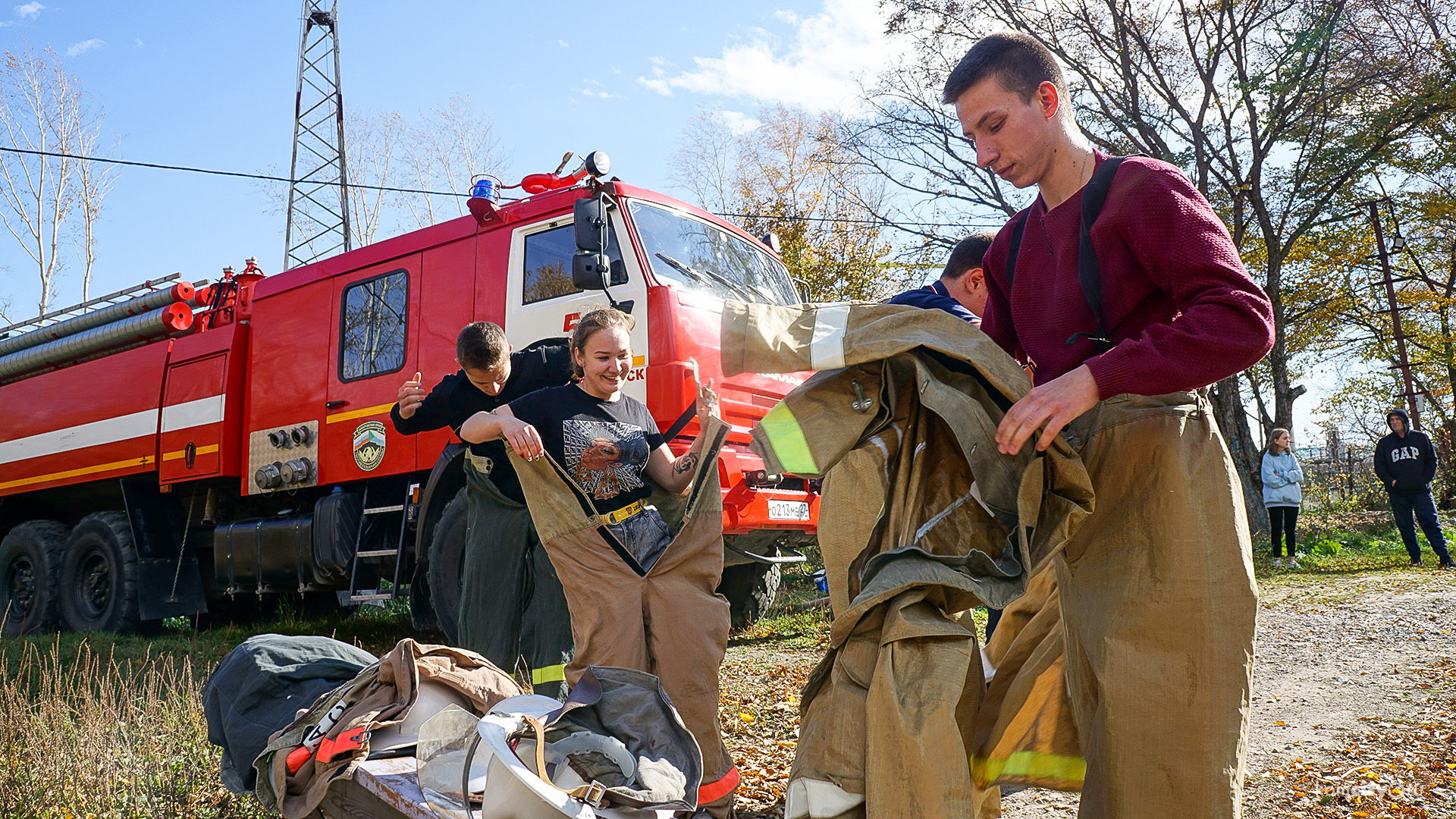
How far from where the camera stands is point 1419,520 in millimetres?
10328

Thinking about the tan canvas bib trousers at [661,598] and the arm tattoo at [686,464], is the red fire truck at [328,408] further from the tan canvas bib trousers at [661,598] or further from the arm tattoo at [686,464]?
the tan canvas bib trousers at [661,598]

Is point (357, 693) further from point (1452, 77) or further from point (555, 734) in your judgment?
point (1452, 77)

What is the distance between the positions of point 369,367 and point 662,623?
4299 millimetres

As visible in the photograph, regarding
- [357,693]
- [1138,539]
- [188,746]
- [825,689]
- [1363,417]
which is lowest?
[188,746]

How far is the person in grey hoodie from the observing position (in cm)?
1084

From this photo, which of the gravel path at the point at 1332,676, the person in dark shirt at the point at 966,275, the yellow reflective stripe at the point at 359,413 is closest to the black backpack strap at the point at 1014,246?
the person in dark shirt at the point at 966,275

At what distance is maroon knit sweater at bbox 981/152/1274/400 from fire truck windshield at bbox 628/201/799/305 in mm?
3489

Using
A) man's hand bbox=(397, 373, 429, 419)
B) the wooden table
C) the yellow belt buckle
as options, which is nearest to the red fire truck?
the yellow belt buckle

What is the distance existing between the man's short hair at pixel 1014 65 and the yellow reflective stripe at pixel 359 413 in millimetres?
5395

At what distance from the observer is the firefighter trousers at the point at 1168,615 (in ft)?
5.98

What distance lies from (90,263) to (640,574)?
2990cm

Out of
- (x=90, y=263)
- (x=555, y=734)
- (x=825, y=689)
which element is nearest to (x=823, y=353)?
(x=825, y=689)

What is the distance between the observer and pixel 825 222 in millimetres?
20891

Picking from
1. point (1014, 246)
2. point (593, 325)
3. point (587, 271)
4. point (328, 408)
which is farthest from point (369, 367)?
point (1014, 246)
